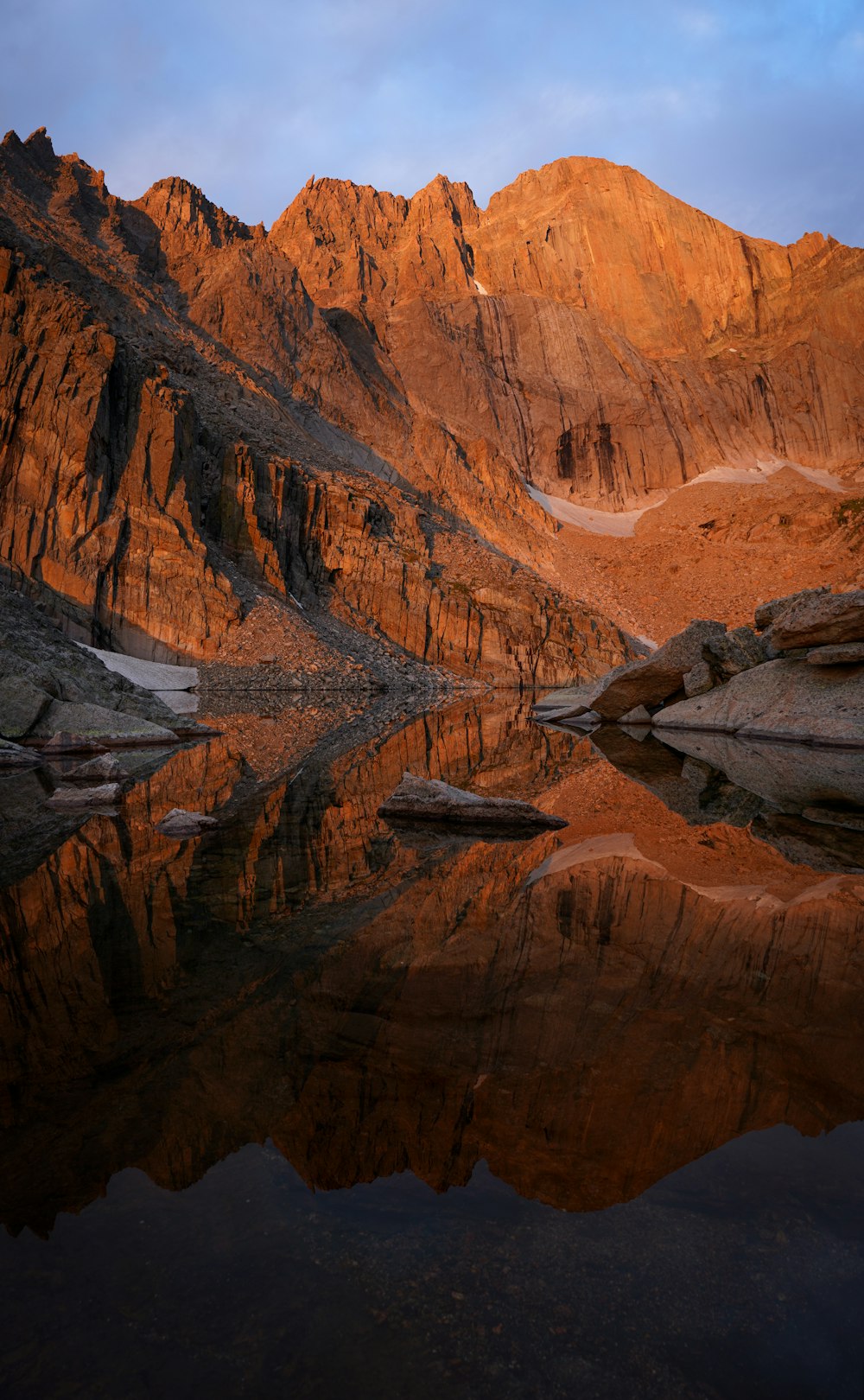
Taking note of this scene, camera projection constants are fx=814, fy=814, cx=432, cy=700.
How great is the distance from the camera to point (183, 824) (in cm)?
880

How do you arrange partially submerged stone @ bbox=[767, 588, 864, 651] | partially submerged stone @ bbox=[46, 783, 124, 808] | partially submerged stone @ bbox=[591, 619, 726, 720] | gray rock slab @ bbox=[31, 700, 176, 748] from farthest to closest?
partially submerged stone @ bbox=[591, 619, 726, 720] → gray rock slab @ bbox=[31, 700, 176, 748] → partially submerged stone @ bbox=[767, 588, 864, 651] → partially submerged stone @ bbox=[46, 783, 124, 808]

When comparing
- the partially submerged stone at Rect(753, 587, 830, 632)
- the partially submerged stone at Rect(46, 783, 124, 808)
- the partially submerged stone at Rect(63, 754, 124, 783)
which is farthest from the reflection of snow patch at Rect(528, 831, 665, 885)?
the partially submerged stone at Rect(753, 587, 830, 632)

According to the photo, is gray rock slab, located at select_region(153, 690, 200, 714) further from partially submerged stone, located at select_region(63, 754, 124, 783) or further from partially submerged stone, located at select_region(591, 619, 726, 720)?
partially submerged stone, located at select_region(63, 754, 124, 783)

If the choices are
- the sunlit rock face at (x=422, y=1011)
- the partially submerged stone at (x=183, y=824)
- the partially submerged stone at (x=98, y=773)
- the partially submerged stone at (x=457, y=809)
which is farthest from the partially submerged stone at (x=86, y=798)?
the partially submerged stone at (x=457, y=809)

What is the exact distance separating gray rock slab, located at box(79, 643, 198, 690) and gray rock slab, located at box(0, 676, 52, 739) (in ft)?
40.3

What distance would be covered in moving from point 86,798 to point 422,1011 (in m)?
8.06

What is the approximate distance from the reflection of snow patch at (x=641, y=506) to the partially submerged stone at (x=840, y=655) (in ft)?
230

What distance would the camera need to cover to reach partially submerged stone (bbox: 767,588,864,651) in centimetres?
1827

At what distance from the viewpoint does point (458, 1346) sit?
2.01 m

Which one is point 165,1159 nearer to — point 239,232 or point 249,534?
point 249,534

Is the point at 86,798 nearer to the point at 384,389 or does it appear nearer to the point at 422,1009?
the point at 422,1009

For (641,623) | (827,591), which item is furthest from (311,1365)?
(641,623)

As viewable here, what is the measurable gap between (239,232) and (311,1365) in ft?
361

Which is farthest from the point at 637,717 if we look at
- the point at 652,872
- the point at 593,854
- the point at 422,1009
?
the point at 422,1009
